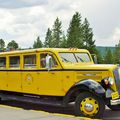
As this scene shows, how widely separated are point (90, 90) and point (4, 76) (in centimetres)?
510

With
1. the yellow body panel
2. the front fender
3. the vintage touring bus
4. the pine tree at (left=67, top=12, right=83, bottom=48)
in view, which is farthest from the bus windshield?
the pine tree at (left=67, top=12, right=83, bottom=48)

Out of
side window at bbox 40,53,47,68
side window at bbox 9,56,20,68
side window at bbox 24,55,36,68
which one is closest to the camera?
side window at bbox 40,53,47,68

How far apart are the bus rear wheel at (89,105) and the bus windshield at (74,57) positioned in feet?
6.39

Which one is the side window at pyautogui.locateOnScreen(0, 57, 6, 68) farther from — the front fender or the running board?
the front fender

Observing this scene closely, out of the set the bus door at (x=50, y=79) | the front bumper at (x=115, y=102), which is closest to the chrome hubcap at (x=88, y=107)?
the front bumper at (x=115, y=102)

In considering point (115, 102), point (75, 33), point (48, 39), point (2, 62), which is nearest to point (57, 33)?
point (48, 39)

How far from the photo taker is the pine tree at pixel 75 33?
78.0 meters

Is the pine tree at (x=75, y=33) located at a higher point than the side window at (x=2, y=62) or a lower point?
higher

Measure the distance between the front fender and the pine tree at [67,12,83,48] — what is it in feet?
207

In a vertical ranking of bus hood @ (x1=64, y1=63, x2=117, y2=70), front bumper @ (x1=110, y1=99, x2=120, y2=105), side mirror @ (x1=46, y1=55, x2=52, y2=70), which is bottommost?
front bumper @ (x1=110, y1=99, x2=120, y2=105)

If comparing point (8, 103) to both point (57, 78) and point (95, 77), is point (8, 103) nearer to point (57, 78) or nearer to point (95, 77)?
point (57, 78)

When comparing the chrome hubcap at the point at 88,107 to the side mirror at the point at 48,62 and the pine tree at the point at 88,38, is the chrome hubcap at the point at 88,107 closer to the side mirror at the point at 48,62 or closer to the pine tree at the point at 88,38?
the side mirror at the point at 48,62

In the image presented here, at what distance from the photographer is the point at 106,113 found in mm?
14148

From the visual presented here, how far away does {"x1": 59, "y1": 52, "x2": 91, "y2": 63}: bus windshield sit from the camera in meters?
14.8
